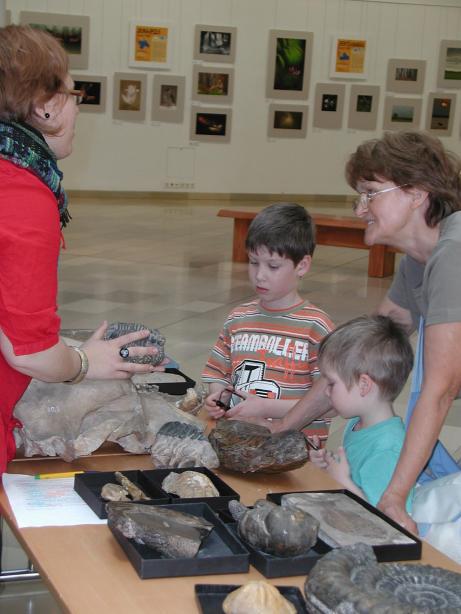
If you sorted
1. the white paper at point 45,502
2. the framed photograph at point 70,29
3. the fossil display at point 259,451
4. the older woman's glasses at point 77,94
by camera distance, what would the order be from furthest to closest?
1. the framed photograph at point 70,29
2. the fossil display at point 259,451
3. the older woman's glasses at point 77,94
4. the white paper at point 45,502

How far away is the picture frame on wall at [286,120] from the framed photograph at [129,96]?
254cm

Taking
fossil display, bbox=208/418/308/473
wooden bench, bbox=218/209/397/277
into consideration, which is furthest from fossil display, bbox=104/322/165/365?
wooden bench, bbox=218/209/397/277

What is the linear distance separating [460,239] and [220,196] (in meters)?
16.0

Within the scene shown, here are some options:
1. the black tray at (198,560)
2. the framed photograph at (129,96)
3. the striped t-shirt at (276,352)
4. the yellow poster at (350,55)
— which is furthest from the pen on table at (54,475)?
the yellow poster at (350,55)

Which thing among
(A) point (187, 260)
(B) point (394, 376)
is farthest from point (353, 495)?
(A) point (187, 260)

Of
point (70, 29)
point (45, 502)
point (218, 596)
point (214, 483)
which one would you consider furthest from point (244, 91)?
point (218, 596)

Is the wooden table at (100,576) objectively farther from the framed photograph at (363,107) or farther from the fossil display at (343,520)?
the framed photograph at (363,107)

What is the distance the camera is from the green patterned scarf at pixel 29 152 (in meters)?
2.31

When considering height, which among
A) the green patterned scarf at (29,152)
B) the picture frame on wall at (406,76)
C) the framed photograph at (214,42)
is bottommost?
the green patterned scarf at (29,152)

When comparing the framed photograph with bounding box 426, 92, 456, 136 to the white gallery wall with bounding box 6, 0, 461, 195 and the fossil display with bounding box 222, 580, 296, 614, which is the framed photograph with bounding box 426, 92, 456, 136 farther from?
the fossil display with bounding box 222, 580, 296, 614

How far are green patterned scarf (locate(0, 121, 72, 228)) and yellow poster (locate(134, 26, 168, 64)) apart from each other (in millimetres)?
15784

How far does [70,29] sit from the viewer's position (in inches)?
673

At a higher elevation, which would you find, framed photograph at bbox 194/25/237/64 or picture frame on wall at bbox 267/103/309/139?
framed photograph at bbox 194/25/237/64

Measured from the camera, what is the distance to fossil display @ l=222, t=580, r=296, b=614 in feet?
5.65
